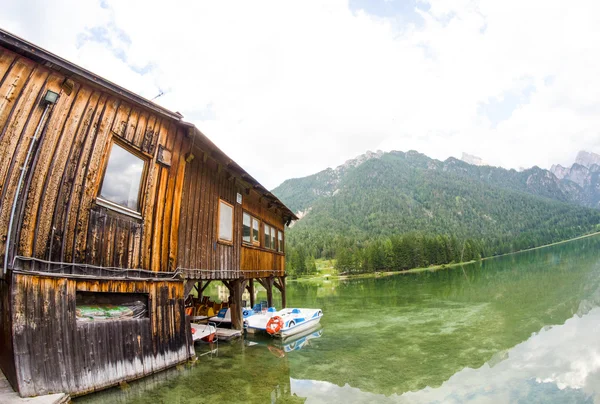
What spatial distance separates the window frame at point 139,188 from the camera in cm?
792

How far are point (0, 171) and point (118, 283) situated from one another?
134 inches

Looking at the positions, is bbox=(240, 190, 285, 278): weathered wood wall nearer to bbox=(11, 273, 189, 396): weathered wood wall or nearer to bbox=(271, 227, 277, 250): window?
bbox=(271, 227, 277, 250): window

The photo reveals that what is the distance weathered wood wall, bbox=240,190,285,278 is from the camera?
1556 centimetres

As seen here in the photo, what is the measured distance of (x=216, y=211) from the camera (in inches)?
505

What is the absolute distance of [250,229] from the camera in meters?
16.1

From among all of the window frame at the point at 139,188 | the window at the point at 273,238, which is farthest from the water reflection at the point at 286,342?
the window frame at the point at 139,188

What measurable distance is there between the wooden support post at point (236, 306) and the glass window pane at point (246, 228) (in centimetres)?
199

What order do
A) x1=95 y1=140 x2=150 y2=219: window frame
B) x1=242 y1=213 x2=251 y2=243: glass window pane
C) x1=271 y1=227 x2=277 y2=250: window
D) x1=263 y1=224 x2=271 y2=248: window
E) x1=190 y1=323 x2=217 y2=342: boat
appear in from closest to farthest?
1. x1=95 y1=140 x2=150 y2=219: window frame
2. x1=190 y1=323 x2=217 y2=342: boat
3. x1=242 y1=213 x2=251 y2=243: glass window pane
4. x1=263 y1=224 x2=271 y2=248: window
5. x1=271 y1=227 x2=277 y2=250: window

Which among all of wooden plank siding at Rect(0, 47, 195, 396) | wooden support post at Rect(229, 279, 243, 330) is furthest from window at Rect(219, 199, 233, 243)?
wooden plank siding at Rect(0, 47, 195, 396)

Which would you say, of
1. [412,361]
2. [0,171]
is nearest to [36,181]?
[0,171]

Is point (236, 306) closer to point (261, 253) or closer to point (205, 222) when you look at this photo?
point (261, 253)

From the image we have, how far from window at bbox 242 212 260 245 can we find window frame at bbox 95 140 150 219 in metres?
6.59

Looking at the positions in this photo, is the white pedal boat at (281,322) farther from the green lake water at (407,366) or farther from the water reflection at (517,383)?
the water reflection at (517,383)

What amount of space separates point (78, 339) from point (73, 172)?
11.4 feet
